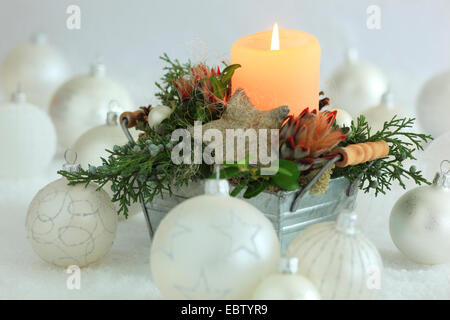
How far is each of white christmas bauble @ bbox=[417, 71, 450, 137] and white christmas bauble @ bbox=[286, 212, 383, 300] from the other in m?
0.71

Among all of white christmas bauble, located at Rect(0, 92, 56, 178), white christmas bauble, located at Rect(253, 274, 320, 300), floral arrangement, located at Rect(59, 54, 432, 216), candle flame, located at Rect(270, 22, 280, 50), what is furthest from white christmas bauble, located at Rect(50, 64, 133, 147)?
white christmas bauble, located at Rect(253, 274, 320, 300)

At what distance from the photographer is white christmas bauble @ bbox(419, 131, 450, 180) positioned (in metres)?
0.88

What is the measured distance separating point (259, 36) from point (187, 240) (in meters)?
0.34

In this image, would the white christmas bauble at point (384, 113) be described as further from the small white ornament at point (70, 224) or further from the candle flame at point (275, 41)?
the small white ornament at point (70, 224)

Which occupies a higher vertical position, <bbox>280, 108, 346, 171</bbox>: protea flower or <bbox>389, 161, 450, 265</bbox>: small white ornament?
<bbox>280, 108, 346, 171</bbox>: protea flower

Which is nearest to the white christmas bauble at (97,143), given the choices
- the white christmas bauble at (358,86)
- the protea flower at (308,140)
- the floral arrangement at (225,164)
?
the floral arrangement at (225,164)

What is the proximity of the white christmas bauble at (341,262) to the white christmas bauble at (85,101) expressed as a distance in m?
0.66

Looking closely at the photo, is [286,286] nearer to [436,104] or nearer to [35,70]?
[436,104]

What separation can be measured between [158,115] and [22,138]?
404 mm

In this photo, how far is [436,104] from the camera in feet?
4.14

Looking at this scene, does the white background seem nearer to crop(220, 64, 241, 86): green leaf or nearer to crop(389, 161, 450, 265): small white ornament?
crop(220, 64, 241, 86): green leaf

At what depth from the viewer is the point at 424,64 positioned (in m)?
1.80
